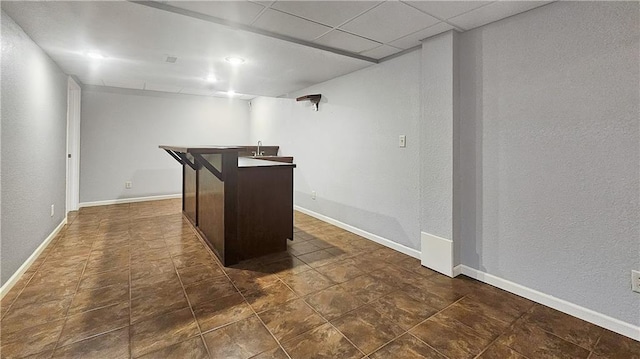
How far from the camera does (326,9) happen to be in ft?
7.17

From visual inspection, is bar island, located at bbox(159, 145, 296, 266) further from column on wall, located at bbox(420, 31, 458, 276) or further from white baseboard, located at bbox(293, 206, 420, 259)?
column on wall, located at bbox(420, 31, 458, 276)

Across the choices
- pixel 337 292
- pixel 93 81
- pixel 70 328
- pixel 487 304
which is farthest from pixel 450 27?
pixel 93 81

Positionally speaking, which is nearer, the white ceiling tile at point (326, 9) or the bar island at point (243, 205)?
the white ceiling tile at point (326, 9)

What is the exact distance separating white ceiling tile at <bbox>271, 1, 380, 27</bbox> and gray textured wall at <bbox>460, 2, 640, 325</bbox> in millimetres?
1080

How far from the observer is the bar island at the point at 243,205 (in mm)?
2762

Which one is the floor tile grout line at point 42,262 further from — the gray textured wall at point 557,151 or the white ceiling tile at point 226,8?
the gray textured wall at point 557,151

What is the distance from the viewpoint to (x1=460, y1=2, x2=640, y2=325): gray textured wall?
5.85 ft

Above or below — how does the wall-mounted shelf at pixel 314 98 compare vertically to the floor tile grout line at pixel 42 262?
above

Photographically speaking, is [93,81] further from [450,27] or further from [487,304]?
[487,304]

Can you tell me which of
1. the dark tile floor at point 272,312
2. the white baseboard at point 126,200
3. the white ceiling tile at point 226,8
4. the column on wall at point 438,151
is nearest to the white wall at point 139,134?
the white baseboard at point 126,200

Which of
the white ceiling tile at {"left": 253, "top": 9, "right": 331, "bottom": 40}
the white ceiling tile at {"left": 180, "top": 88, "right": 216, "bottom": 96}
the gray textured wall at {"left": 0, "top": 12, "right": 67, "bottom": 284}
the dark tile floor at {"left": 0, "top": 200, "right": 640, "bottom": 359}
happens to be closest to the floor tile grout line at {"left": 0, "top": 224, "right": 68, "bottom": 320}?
the dark tile floor at {"left": 0, "top": 200, "right": 640, "bottom": 359}

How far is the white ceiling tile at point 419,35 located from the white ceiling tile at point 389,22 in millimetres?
71

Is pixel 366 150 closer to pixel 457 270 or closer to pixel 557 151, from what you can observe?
pixel 457 270

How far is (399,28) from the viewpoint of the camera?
2494 millimetres
